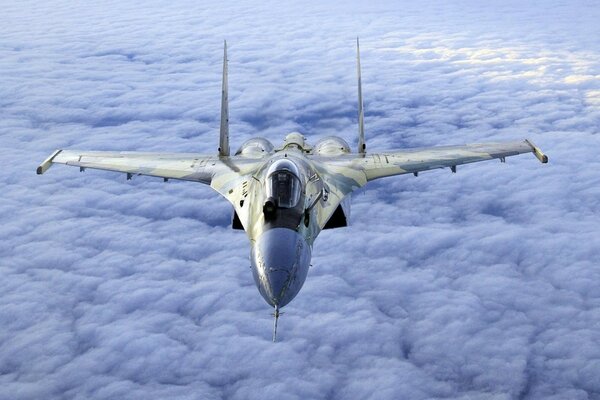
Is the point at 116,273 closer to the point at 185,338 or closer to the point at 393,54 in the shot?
the point at 185,338

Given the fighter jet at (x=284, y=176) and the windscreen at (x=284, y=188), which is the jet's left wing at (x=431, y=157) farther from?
the windscreen at (x=284, y=188)

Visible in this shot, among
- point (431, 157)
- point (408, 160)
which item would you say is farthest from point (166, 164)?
point (431, 157)

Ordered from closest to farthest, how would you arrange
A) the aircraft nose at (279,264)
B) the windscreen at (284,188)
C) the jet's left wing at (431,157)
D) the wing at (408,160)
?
the aircraft nose at (279,264) → the windscreen at (284,188) → the wing at (408,160) → the jet's left wing at (431,157)

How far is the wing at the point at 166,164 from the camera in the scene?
29.8 metres

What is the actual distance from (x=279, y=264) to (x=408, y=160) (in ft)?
43.7

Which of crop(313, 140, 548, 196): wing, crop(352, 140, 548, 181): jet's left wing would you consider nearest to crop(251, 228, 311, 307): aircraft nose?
crop(313, 140, 548, 196): wing

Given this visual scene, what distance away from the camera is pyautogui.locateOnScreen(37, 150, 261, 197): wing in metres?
29.8

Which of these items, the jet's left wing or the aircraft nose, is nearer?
the aircraft nose

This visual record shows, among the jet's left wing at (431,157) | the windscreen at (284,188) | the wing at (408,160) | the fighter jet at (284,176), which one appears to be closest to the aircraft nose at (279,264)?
the fighter jet at (284,176)

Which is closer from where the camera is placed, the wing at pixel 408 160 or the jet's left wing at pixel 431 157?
the wing at pixel 408 160

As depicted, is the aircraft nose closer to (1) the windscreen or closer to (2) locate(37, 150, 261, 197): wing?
(1) the windscreen

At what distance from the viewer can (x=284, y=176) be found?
22.6m

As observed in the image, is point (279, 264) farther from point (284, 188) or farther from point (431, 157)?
point (431, 157)

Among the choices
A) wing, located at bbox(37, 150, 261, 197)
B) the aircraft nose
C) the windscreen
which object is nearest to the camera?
the aircraft nose
